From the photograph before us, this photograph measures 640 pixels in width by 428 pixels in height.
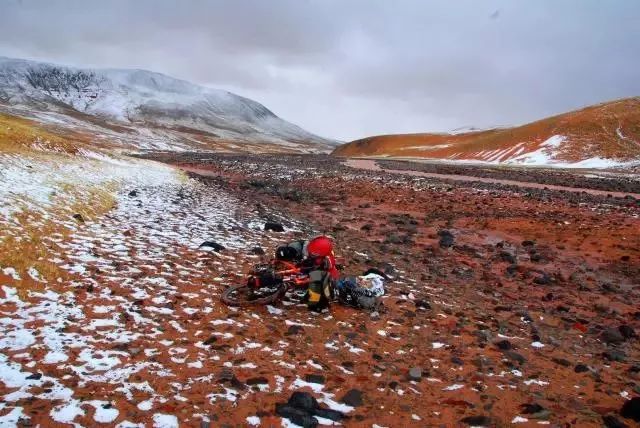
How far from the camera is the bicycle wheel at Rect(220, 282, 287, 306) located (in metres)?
9.44

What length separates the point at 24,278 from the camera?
8.78 meters

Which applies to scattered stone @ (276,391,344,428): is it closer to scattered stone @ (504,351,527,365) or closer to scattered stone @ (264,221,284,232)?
scattered stone @ (504,351,527,365)

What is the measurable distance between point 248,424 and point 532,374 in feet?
16.5

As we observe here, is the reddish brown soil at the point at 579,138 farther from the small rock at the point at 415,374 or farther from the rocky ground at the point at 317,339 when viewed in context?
the small rock at the point at 415,374

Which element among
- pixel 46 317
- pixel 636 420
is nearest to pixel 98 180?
pixel 46 317

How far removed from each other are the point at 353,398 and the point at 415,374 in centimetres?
137

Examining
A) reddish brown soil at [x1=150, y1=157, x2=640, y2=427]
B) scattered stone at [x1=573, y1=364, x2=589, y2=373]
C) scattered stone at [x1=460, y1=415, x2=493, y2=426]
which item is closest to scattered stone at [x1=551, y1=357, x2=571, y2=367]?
reddish brown soil at [x1=150, y1=157, x2=640, y2=427]

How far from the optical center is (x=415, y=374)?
7.13m

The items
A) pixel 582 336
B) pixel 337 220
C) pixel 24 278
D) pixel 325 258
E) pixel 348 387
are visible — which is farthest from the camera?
pixel 337 220

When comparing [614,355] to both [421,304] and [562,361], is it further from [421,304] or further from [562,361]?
[421,304]

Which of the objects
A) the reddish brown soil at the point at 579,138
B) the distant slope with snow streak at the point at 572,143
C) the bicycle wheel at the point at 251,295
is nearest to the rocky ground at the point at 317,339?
the bicycle wheel at the point at 251,295

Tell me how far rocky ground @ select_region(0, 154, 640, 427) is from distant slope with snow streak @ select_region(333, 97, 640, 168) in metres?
81.1

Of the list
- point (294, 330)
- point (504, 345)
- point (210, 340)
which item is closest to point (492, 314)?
point (504, 345)

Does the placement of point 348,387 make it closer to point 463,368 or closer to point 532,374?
point 463,368
